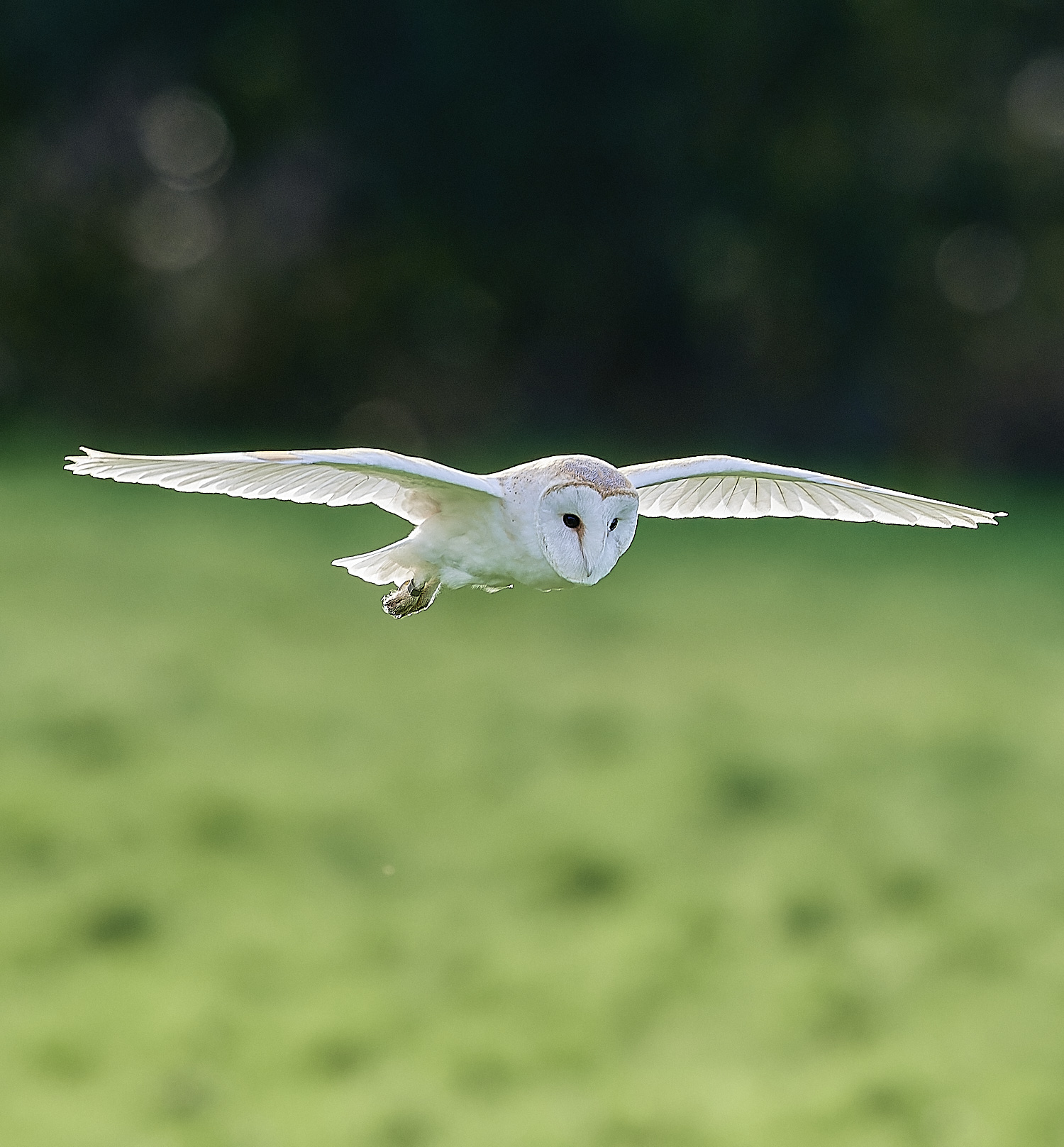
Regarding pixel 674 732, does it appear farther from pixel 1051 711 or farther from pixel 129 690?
pixel 129 690

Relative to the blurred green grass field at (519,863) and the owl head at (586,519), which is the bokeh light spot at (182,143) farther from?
the owl head at (586,519)

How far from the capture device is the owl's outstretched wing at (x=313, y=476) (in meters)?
1.98

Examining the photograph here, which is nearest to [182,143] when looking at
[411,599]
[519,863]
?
[519,863]

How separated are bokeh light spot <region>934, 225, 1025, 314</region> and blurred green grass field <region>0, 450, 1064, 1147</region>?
4043 millimetres

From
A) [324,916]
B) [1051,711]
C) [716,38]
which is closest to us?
[324,916]

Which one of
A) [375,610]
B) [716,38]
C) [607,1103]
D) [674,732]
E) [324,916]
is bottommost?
[607,1103]

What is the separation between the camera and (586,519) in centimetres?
196

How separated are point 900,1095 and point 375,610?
5.93 m

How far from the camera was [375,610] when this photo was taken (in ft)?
38.7

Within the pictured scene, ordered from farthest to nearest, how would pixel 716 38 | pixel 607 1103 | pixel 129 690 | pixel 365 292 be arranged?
pixel 365 292
pixel 716 38
pixel 129 690
pixel 607 1103

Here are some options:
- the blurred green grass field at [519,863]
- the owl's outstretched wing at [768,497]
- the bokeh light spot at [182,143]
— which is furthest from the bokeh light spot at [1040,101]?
the owl's outstretched wing at [768,497]

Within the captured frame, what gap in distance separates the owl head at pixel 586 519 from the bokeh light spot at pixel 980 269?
1409 centimetres

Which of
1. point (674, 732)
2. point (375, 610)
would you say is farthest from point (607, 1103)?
point (375, 610)

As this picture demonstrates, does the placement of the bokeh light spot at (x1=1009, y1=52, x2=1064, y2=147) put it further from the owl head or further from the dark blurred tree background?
the owl head
